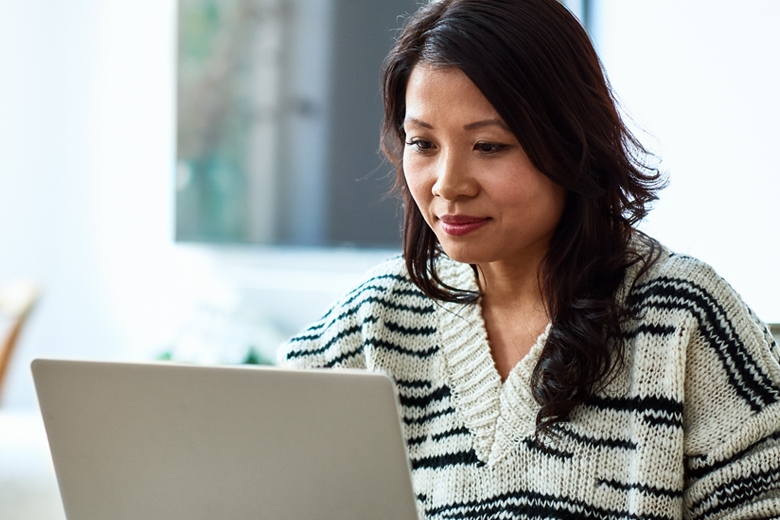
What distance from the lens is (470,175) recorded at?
0.91 metres

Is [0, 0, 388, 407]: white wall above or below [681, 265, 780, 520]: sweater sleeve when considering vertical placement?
below

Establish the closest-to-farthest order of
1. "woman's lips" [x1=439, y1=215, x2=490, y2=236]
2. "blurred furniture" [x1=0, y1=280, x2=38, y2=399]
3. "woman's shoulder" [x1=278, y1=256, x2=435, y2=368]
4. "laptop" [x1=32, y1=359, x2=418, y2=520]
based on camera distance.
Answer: "laptop" [x1=32, y1=359, x2=418, y2=520] → "woman's lips" [x1=439, y1=215, x2=490, y2=236] → "woman's shoulder" [x1=278, y1=256, x2=435, y2=368] → "blurred furniture" [x1=0, y1=280, x2=38, y2=399]

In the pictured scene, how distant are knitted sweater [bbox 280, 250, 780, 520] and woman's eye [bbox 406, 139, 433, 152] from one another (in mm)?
247

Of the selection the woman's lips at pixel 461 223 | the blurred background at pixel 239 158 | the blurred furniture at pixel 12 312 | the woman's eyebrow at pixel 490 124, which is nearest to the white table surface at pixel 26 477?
the blurred background at pixel 239 158

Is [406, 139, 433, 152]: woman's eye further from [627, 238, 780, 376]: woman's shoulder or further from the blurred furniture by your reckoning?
the blurred furniture

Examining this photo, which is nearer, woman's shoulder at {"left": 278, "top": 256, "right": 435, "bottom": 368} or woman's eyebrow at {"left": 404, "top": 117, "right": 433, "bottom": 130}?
woman's eyebrow at {"left": 404, "top": 117, "right": 433, "bottom": 130}

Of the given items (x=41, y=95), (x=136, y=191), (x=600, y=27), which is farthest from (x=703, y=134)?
(x=41, y=95)

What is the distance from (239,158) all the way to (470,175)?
1.91m

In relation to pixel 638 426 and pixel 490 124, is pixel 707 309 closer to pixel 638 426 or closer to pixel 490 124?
pixel 638 426

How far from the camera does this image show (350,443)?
0.66 meters

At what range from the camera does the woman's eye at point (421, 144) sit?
97cm

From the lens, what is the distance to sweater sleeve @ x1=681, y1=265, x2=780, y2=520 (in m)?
0.82

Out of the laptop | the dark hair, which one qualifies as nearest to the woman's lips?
the dark hair

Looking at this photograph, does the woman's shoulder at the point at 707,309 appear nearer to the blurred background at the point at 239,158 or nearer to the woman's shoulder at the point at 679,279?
the woman's shoulder at the point at 679,279
